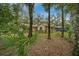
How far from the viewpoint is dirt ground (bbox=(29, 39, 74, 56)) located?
133 centimetres

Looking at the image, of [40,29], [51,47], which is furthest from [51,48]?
[40,29]

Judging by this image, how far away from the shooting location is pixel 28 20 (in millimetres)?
1330

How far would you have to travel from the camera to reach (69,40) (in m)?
1.32

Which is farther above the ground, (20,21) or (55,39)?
(20,21)

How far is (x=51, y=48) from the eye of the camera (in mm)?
1332

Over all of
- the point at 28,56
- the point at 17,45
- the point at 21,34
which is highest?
the point at 21,34

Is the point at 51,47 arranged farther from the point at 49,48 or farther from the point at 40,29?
the point at 40,29

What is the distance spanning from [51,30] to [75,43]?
28 centimetres

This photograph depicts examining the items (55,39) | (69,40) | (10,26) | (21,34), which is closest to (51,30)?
(55,39)

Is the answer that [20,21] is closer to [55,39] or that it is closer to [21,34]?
[21,34]

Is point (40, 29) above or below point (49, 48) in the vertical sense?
above

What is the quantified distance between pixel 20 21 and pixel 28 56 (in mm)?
371

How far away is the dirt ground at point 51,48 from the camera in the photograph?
1.33 meters

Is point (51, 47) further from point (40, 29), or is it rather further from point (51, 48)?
point (40, 29)
